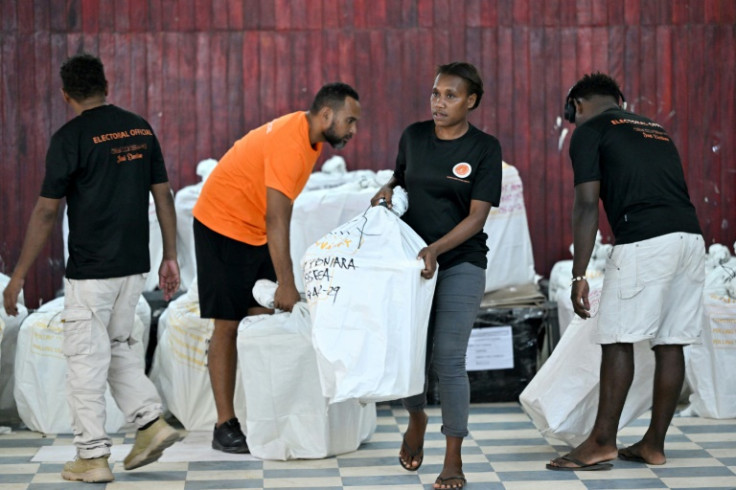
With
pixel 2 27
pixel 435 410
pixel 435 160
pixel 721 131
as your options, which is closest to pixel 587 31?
pixel 721 131

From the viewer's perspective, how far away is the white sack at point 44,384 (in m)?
4.96

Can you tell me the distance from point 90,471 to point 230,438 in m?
0.66

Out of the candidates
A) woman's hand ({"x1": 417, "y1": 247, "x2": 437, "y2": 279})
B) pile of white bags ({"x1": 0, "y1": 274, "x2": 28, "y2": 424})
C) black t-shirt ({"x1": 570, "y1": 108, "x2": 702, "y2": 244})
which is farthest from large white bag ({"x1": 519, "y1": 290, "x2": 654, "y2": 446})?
pile of white bags ({"x1": 0, "y1": 274, "x2": 28, "y2": 424})

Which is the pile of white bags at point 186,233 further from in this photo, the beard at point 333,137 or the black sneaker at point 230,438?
the beard at point 333,137

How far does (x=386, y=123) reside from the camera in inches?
256

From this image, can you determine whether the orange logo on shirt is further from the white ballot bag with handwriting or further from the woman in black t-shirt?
the white ballot bag with handwriting

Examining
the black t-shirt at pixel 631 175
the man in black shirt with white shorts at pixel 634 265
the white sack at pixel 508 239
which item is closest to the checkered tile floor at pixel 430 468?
the man in black shirt with white shorts at pixel 634 265

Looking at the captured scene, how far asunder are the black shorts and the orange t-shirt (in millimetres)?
38

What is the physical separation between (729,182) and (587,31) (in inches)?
47.0

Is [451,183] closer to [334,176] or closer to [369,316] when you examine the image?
[369,316]

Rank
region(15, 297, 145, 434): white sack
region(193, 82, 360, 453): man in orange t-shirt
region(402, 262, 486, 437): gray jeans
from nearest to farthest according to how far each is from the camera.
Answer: region(402, 262, 486, 437): gray jeans → region(193, 82, 360, 453): man in orange t-shirt → region(15, 297, 145, 434): white sack

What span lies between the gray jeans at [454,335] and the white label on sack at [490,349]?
1567 millimetres

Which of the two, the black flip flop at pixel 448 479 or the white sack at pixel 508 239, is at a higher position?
the white sack at pixel 508 239

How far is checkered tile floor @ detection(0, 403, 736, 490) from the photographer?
4070 mm
